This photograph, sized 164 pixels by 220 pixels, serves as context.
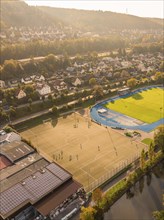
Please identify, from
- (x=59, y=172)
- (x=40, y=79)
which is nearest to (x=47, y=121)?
(x=59, y=172)

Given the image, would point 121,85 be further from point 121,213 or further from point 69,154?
point 121,213

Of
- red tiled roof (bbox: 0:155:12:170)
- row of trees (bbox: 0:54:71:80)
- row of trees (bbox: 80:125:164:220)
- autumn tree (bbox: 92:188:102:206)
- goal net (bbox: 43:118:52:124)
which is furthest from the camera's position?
row of trees (bbox: 0:54:71:80)

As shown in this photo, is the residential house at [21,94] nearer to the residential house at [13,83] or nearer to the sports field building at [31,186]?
the residential house at [13,83]

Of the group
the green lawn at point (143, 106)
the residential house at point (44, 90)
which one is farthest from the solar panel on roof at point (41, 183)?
the residential house at point (44, 90)

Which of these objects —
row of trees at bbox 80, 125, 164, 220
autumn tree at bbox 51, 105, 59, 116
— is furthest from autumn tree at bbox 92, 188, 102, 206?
autumn tree at bbox 51, 105, 59, 116

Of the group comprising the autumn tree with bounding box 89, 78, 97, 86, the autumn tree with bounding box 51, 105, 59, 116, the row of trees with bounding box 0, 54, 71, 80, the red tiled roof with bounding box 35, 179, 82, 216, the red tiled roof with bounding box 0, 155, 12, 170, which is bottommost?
the red tiled roof with bounding box 35, 179, 82, 216

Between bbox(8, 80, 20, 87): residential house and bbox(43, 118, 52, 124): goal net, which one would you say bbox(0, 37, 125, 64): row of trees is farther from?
bbox(43, 118, 52, 124): goal net
